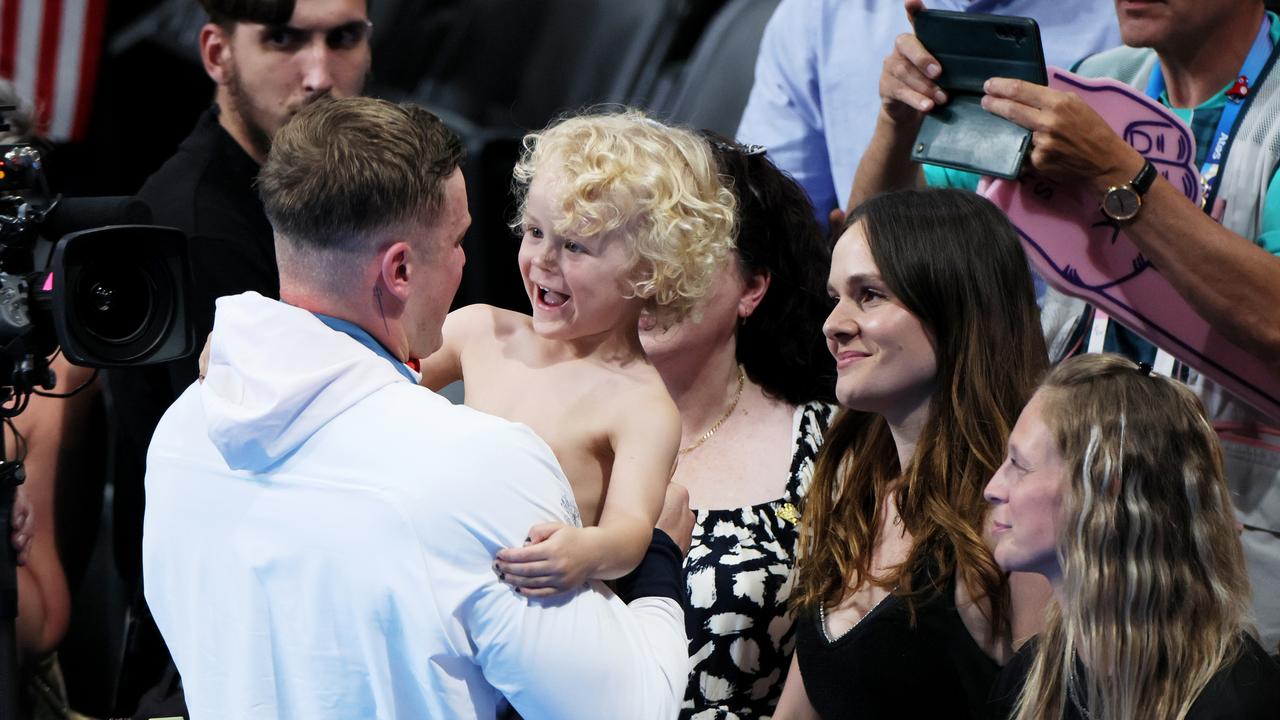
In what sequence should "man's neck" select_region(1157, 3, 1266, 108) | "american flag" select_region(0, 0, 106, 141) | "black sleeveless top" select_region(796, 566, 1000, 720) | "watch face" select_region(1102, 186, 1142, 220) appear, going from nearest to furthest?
"black sleeveless top" select_region(796, 566, 1000, 720), "watch face" select_region(1102, 186, 1142, 220), "man's neck" select_region(1157, 3, 1266, 108), "american flag" select_region(0, 0, 106, 141)

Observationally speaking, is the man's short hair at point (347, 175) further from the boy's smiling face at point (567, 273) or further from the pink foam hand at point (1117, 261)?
the pink foam hand at point (1117, 261)

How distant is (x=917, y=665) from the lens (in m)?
2.30

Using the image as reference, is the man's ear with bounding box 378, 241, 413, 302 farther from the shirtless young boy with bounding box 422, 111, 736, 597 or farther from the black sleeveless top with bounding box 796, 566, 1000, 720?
the black sleeveless top with bounding box 796, 566, 1000, 720

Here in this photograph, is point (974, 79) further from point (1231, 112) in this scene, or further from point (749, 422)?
point (749, 422)

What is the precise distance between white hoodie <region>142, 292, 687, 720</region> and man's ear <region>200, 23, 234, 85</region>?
6.60 feet

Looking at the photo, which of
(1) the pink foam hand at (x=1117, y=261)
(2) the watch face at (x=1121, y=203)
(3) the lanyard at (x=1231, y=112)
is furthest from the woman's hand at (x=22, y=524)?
(3) the lanyard at (x=1231, y=112)

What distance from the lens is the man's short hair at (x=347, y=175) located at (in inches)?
72.9

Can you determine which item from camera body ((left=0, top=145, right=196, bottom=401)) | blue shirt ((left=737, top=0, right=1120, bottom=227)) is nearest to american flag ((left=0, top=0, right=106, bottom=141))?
camera body ((left=0, top=145, right=196, bottom=401))

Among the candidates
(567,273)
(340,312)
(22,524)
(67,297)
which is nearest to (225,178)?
(22,524)

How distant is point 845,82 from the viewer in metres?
3.83

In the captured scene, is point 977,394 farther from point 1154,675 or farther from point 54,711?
point 54,711

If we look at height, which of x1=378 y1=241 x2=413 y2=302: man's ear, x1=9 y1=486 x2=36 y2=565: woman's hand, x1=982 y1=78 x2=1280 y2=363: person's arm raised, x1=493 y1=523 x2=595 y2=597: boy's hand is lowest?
x1=9 y1=486 x2=36 y2=565: woman's hand

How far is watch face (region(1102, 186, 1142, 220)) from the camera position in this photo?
2.53m

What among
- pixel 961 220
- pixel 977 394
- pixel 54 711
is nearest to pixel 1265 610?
pixel 977 394
